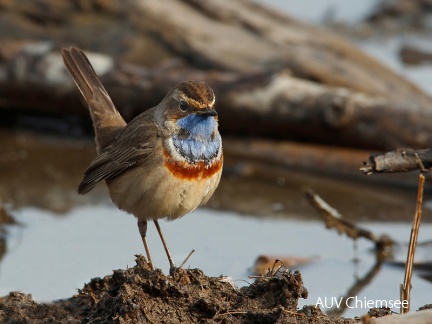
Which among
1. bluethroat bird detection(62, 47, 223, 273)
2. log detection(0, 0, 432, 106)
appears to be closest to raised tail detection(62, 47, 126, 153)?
bluethroat bird detection(62, 47, 223, 273)

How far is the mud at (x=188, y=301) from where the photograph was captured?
4926mm

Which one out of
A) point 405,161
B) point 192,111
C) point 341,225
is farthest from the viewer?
point 341,225

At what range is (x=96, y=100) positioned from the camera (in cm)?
731

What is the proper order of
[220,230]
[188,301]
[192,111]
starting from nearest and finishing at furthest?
[188,301] → [192,111] → [220,230]

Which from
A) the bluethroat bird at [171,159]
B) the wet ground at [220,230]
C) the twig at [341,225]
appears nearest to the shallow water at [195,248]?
the wet ground at [220,230]

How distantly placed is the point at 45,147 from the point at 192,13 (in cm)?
260

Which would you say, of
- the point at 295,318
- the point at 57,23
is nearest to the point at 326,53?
the point at 57,23

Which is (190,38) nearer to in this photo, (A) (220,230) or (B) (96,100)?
(A) (220,230)

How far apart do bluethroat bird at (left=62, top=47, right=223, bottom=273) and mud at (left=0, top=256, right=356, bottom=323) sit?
53cm

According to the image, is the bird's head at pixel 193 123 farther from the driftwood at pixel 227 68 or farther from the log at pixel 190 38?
the log at pixel 190 38

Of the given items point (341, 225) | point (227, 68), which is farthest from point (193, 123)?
point (227, 68)

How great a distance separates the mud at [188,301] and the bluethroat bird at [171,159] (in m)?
0.53

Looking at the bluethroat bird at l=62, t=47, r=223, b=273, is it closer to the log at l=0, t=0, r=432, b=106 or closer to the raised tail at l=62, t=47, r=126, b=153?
the raised tail at l=62, t=47, r=126, b=153

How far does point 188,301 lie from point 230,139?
5.28 metres
